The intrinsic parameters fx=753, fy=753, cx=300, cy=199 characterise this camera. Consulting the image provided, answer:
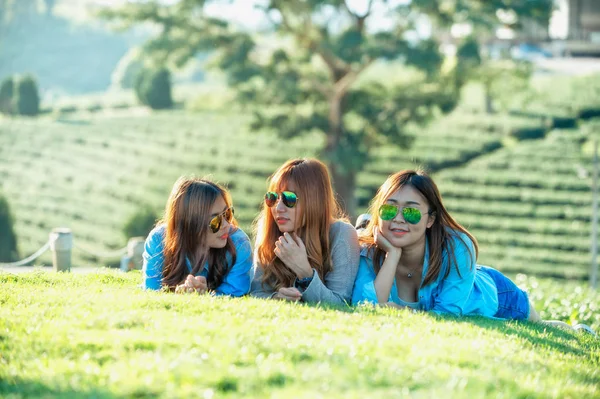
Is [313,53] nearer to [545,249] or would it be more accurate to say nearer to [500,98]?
[545,249]

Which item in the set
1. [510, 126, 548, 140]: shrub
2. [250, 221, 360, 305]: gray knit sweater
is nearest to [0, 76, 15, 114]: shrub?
[510, 126, 548, 140]: shrub

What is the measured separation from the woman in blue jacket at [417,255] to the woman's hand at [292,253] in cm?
55

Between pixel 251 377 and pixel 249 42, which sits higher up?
pixel 249 42

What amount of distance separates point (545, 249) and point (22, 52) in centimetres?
3352

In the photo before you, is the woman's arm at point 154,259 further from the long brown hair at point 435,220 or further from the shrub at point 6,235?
the shrub at point 6,235

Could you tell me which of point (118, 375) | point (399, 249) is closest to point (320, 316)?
point (399, 249)

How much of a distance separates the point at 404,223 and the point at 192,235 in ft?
5.00

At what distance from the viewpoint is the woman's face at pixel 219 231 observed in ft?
17.7

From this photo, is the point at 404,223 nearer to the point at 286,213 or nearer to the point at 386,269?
the point at 386,269

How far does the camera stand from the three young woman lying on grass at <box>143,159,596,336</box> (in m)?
5.32

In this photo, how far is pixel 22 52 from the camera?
4453cm

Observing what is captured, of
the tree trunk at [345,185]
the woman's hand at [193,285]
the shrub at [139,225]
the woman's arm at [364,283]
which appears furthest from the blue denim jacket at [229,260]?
the tree trunk at [345,185]

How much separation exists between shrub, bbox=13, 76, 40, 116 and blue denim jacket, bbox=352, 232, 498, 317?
98.2 feet

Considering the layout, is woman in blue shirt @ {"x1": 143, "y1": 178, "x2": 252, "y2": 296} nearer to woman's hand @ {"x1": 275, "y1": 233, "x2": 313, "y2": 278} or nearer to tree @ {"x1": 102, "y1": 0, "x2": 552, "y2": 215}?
woman's hand @ {"x1": 275, "y1": 233, "x2": 313, "y2": 278}
